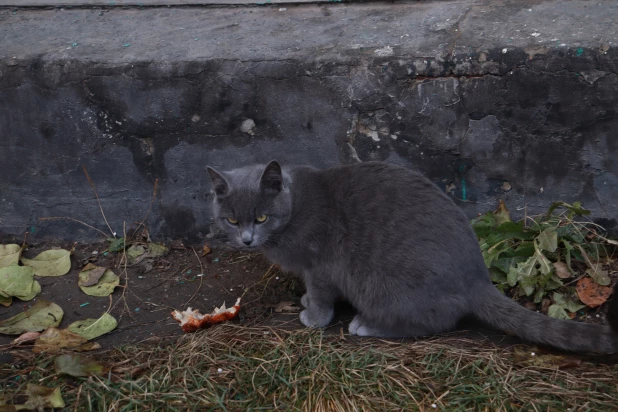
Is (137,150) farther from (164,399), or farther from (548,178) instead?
(548,178)

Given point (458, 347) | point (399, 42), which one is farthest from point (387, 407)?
point (399, 42)

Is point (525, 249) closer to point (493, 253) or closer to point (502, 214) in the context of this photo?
point (493, 253)

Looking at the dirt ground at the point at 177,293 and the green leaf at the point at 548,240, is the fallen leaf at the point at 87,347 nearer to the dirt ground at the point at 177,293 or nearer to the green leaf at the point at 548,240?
the dirt ground at the point at 177,293

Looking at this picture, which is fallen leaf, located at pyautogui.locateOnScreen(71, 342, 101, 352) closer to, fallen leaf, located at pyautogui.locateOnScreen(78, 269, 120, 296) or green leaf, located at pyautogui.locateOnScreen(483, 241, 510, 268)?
fallen leaf, located at pyautogui.locateOnScreen(78, 269, 120, 296)

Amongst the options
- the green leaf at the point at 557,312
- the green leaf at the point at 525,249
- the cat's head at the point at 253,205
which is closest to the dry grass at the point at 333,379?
the green leaf at the point at 557,312

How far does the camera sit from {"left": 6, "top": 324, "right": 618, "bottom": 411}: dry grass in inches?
97.0

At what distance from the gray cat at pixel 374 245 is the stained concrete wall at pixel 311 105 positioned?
44 centimetres

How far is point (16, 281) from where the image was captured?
337 centimetres

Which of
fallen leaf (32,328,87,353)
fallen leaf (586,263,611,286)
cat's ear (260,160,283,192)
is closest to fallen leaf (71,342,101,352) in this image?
fallen leaf (32,328,87,353)

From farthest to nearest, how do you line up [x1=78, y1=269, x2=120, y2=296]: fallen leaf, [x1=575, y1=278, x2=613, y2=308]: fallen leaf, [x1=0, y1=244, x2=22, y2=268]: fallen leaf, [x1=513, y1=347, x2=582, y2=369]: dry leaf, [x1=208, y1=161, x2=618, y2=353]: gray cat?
[x1=0, y1=244, x2=22, y2=268]: fallen leaf < [x1=78, y1=269, x2=120, y2=296]: fallen leaf < [x1=575, y1=278, x2=613, y2=308]: fallen leaf < [x1=208, y1=161, x2=618, y2=353]: gray cat < [x1=513, y1=347, x2=582, y2=369]: dry leaf

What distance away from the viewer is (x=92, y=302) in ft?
11.0

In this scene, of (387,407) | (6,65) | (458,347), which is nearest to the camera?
(387,407)

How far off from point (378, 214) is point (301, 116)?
2.55 feet

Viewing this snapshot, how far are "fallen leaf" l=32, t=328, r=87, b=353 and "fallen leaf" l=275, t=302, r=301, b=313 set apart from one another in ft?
2.80
